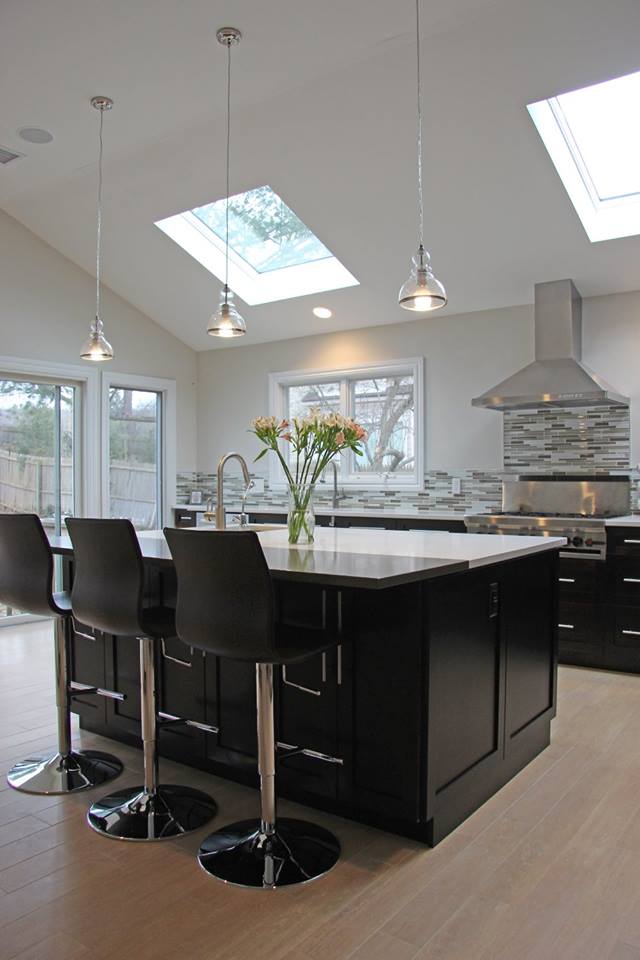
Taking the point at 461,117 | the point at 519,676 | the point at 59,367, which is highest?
the point at 461,117

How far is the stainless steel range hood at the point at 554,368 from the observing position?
4715 millimetres

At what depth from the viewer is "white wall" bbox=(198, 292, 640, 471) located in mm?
5020

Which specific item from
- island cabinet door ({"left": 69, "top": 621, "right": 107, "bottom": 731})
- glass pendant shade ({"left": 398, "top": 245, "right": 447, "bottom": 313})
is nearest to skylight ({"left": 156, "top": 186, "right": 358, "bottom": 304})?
glass pendant shade ({"left": 398, "top": 245, "right": 447, "bottom": 313})

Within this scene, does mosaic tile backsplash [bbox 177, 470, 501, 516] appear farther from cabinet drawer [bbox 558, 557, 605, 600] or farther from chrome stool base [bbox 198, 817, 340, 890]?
chrome stool base [bbox 198, 817, 340, 890]

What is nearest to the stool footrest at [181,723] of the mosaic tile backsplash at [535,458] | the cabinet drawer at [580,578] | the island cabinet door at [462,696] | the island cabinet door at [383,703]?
the island cabinet door at [383,703]

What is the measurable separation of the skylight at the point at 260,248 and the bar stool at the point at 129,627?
3605 mm

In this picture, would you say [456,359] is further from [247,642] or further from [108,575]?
[247,642]

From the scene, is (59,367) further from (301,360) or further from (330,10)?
(330,10)

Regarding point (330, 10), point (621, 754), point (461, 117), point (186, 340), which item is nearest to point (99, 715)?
point (621, 754)

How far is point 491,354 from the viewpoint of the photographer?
220 inches

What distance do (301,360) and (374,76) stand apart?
10.0 ft

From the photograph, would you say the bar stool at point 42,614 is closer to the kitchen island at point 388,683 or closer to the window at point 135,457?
the kitchen island at point 388,683

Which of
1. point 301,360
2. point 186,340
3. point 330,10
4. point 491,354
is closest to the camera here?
point 330,10

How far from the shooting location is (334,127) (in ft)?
13.8
